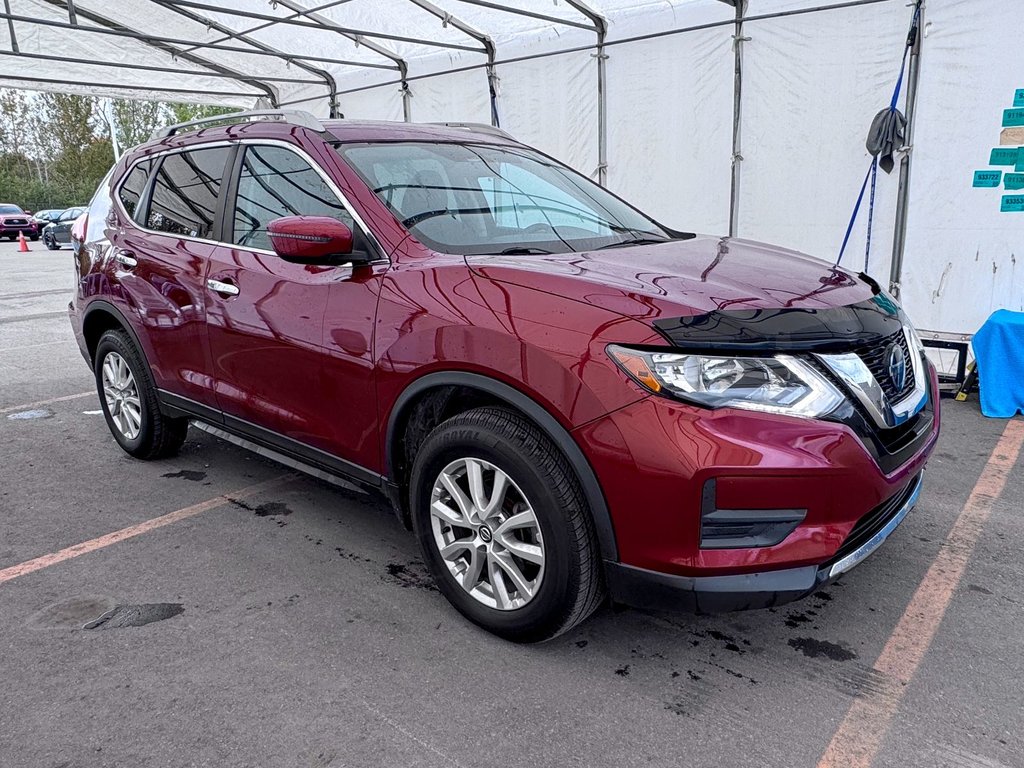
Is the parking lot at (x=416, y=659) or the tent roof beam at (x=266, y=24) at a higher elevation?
the tent roof beam at (x=266, y=24)

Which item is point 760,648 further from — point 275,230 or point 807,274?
point 275,230

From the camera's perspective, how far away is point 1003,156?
571cm

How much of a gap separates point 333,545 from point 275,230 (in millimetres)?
1406

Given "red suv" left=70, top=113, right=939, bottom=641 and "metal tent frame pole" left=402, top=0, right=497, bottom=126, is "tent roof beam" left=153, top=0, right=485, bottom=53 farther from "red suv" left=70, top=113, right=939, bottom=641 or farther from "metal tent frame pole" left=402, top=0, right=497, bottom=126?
"red suv" left=70, top=113, right=939, bottom=641

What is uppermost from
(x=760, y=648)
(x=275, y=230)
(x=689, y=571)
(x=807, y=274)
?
(x=275, y=230)

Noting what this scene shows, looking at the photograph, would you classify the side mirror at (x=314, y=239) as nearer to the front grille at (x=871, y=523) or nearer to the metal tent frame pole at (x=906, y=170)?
the front grille at (x=871, y=523)

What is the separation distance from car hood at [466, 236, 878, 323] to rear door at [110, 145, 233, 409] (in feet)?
5.34

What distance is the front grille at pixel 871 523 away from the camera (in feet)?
7.43

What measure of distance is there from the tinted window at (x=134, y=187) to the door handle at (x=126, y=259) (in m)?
0.21

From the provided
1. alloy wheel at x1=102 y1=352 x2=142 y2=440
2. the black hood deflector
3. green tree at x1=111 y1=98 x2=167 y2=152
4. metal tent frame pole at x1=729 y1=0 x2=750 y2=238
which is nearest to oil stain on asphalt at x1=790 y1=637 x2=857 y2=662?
the black hood deflector

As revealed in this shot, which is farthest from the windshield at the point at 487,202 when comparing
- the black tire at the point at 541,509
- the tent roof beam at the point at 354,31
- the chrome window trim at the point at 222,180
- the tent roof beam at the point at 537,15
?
the tent roof beam at the point at 354,31

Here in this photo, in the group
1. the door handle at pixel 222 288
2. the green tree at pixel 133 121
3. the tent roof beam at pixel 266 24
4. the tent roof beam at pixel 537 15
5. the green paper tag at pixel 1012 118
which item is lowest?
the door handle at pixel 222 288

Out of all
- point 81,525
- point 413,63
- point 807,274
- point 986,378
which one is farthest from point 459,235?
point 413,63

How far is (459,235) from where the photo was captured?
2971 millimetres
